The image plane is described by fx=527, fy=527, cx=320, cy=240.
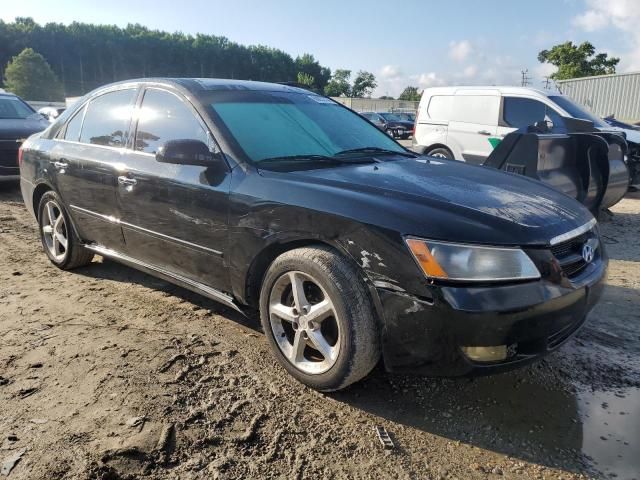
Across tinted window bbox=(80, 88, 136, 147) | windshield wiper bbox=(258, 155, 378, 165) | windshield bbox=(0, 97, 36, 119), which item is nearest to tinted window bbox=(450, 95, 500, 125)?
windshield wiper bbox=(258, 155, 378, 165)

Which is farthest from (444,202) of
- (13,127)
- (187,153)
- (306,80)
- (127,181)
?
(306,80)

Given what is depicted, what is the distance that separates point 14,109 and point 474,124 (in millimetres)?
8442

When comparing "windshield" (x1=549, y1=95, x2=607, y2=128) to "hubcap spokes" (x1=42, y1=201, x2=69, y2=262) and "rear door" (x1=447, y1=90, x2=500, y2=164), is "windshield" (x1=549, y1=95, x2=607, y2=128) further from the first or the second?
"hubcap spokes" (x1=42, y1=201, x2=69, y2=262)

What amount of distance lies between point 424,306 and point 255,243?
1051mm

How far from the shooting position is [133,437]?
239 centimetres

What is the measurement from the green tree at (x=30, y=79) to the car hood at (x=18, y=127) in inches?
1417

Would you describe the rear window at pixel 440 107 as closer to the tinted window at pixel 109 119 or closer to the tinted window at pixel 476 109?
the tinted window at pixel 476 109

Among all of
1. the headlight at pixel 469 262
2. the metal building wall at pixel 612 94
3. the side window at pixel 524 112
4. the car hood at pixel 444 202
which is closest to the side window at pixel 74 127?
the car hood at pixel 444 202

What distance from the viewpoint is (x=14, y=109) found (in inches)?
385

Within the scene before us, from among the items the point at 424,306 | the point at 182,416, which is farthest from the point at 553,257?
the point at 182,416

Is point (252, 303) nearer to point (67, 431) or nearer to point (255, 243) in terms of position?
point (255, 243)

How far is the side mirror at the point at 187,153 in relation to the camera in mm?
3049

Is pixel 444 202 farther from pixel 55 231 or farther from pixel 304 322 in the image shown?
pixel 55 231

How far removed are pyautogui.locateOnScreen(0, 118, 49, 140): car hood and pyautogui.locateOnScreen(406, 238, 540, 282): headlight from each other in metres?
8.53
